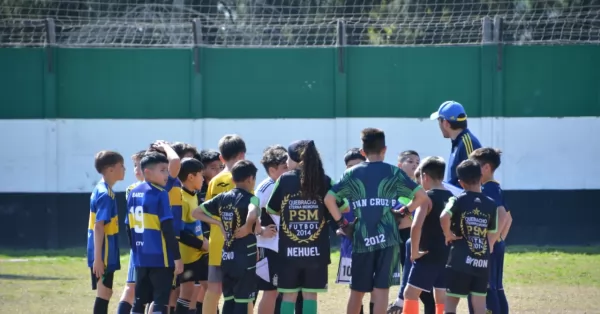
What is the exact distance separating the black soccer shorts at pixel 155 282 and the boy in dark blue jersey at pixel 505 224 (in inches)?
111

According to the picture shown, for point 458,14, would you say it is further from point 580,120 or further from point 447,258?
point 447,258

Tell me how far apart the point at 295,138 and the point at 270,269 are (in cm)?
936

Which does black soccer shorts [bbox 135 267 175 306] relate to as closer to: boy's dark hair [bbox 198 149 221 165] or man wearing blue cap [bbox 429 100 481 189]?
boy's dark hair [bbox 198 149 221 165]

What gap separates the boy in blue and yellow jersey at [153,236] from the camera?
7.93 m

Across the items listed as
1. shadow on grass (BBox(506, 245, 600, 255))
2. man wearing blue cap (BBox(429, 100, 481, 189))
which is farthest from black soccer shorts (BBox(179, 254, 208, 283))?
shadow on grass (BBox(506, 245, 600, 255))

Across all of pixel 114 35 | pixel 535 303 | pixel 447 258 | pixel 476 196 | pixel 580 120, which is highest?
pixel 114 35

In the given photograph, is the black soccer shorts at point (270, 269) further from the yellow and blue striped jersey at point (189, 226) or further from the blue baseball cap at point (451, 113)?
the blue baseball cap at point (451, 113)

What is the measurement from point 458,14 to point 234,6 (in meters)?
5.16

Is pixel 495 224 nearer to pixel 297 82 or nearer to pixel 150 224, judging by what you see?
pixel 150 224

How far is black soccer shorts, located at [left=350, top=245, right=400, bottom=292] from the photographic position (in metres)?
7.89

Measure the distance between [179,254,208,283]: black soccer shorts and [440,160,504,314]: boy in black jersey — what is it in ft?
7.48

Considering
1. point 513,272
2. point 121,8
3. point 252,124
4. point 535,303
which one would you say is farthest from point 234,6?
point 535,303

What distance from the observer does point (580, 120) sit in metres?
17.4

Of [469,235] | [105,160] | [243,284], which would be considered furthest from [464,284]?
[105,160]
